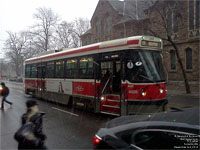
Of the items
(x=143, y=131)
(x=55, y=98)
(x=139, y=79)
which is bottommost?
(x=55, y=98)

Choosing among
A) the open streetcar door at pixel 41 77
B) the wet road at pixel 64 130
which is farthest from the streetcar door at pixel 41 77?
the wet road at pixel 64 130

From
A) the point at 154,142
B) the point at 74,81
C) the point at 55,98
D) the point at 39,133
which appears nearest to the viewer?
the point at 154,142

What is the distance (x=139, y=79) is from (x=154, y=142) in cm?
492

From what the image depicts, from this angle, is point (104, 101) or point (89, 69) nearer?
point (104, 101)

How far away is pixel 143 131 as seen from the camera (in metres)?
2.70

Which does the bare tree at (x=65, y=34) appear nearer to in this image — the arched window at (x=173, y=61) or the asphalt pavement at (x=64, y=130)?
the arched window at (x=173, y=61)

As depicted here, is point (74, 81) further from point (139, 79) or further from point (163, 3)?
point (163, 3)

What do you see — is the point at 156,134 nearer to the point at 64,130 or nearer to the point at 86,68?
the point at 64,130

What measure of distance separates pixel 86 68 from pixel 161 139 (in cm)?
712

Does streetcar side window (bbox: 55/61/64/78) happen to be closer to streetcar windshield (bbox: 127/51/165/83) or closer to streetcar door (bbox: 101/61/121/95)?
streetcar door (bbox: 101/61/121/95)

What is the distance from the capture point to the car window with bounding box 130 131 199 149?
233cm

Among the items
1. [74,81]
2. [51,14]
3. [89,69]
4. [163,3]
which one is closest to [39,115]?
[89,69]

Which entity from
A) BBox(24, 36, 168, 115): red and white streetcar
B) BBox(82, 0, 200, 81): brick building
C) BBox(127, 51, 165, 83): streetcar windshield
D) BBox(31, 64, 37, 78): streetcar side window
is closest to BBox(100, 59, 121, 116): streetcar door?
BBox(24, 36, 168, 115): red and white streetcar

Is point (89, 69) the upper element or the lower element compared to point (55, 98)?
upper
